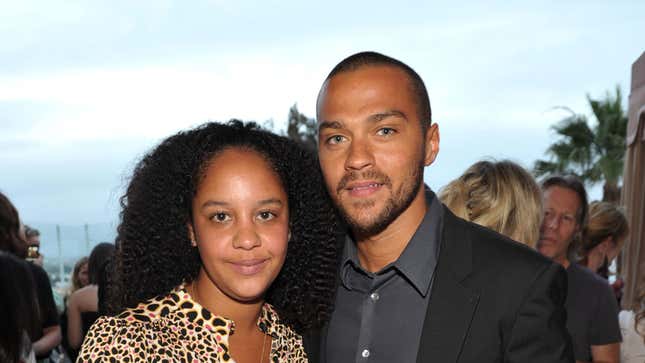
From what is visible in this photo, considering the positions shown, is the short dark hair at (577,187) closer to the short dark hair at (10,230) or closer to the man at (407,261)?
the man at (407,261)

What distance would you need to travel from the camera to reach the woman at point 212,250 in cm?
241

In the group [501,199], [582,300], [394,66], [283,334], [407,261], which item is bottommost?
[582,300]

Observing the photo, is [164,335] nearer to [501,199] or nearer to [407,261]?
[407,261]

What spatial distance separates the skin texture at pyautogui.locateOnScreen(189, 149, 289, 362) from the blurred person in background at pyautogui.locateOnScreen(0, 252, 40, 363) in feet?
6.80

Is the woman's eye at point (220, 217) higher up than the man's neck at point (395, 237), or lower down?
higher up

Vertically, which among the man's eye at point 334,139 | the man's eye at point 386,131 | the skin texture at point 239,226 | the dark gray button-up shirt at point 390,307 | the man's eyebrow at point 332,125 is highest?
the man's eyebrow at point 332,125

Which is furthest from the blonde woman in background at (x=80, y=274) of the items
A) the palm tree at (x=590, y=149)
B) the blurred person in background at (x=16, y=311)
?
the palm tree at (x=590, y=149)

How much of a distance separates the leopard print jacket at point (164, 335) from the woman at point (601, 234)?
3.45 metres

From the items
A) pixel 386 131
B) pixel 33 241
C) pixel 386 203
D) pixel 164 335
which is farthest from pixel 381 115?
pixel 33 241

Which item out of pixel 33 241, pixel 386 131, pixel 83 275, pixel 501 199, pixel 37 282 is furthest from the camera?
pixel 83 275

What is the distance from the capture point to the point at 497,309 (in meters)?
2.39

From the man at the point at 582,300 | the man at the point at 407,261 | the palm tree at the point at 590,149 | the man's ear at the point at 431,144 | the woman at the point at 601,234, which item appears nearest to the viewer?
the man at the point at 407,261

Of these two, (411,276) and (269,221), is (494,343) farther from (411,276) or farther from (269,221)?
(269,221)

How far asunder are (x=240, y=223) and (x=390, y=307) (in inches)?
23.0
